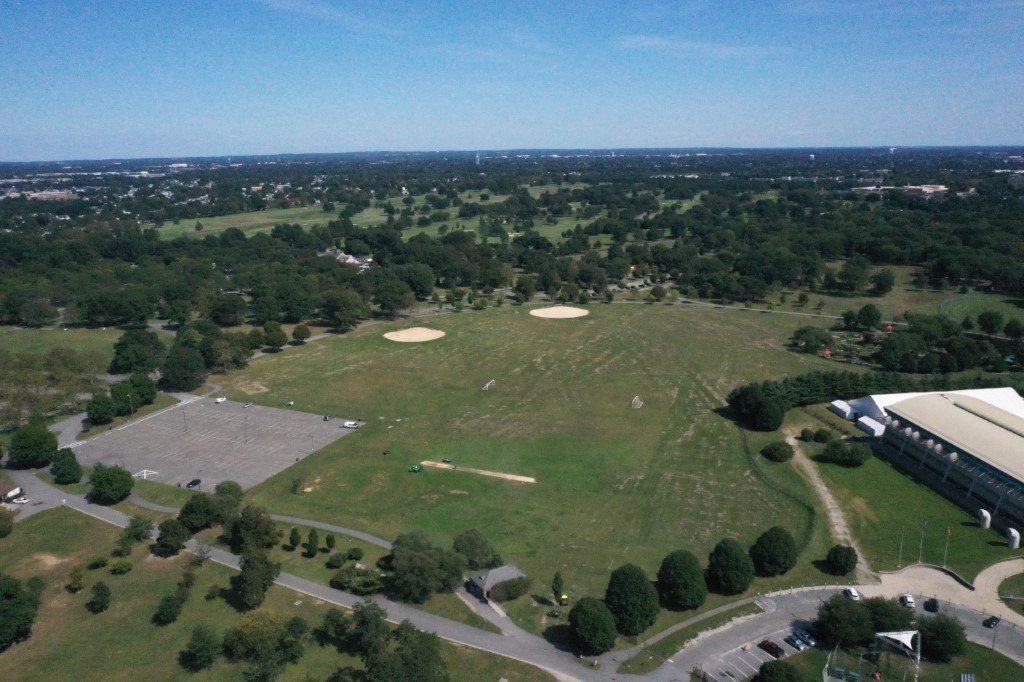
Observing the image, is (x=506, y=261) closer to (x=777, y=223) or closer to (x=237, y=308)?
(x=237, y=308)

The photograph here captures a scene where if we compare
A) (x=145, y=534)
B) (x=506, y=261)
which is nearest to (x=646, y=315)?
(x=506, y=261)

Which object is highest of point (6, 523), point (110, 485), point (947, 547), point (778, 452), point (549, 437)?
point (110, 485)

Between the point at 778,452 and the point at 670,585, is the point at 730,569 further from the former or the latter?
the point at 778,452

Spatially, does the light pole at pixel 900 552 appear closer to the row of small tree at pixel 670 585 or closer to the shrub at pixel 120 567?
the row of small tree at pixel 670 585

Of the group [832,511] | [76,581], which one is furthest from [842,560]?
[76,581]

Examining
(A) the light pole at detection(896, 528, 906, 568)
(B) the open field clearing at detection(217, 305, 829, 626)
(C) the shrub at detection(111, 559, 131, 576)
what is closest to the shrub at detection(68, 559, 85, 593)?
(C) the shrub at detection(111, 559, 131, 576)

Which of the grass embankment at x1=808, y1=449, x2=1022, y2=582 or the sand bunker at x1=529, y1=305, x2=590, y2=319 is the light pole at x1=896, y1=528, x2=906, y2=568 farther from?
the sand bunker at x1=529, y1=305, x2=590, y2=319
